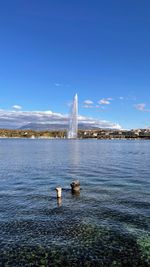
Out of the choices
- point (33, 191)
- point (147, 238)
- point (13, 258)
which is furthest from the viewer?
point (33, 191)

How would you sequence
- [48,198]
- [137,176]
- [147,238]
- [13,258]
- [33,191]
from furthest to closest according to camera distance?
[137,176]
[33,191]
[48,198]
[147,238]
[13,258]

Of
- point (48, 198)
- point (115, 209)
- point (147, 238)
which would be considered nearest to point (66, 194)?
point (48, 198)

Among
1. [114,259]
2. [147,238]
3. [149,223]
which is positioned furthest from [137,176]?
[114,259]

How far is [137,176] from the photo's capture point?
69188 millimetres

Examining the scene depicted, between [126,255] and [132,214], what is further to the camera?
[132,214]

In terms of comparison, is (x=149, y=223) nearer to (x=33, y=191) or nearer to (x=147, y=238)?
(x=147, y=238)

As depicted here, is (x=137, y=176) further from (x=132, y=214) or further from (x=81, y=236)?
(x=81, y=236)

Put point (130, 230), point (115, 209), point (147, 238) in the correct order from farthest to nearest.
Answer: point (115, 209) < point (130, 230) < point (147, 238)

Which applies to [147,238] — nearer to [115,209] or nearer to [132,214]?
[132,214]

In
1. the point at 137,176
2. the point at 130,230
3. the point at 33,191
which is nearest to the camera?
the point at 130,230

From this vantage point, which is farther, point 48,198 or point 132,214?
point 48,198

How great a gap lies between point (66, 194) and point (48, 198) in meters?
3.85

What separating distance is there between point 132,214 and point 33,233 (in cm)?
1362

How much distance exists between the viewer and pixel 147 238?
29.5 meters
